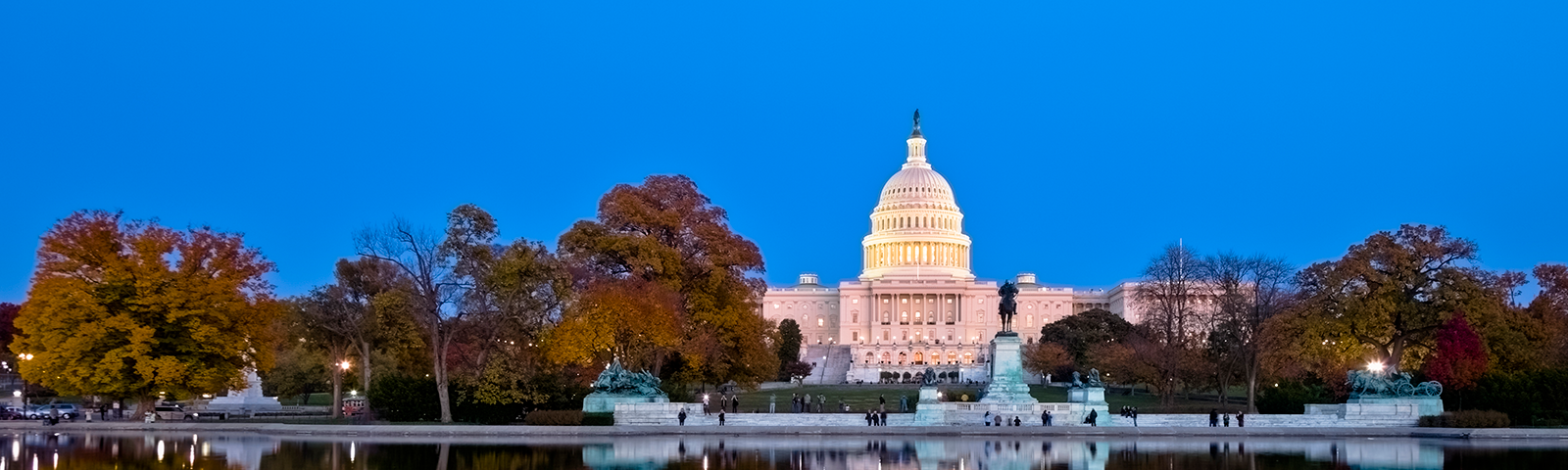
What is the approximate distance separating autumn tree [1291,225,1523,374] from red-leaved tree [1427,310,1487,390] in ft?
7.62

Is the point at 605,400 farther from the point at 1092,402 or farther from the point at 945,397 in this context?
the point at 945,397

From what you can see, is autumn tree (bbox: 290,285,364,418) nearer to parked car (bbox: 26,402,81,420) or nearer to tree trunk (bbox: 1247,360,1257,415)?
parked car (bbox: 26,402,81,420)

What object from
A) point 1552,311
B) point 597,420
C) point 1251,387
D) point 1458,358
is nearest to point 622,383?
point 597,420

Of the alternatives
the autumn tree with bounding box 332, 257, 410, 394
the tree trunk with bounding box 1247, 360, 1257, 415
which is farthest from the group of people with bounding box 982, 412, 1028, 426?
the autumn tree with bounding box 332, 257, 410, 394

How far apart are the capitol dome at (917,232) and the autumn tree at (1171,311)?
95364mm

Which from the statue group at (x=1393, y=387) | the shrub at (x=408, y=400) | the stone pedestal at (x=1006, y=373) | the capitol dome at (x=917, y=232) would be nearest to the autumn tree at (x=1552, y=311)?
the statue group at (x=1393, y=387)

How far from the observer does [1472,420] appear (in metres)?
46.0

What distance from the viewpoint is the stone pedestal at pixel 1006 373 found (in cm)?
5247

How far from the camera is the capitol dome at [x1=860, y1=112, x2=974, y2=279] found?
176500 millimetres

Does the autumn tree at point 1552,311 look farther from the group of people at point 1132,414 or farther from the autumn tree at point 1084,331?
the autumn tree at point 1084,331

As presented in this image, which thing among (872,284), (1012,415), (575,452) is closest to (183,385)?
(575,452)

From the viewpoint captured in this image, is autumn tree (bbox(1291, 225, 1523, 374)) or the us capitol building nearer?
autumn tree (bbox(1291, 225, 1523, 374))

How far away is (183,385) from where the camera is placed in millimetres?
52562

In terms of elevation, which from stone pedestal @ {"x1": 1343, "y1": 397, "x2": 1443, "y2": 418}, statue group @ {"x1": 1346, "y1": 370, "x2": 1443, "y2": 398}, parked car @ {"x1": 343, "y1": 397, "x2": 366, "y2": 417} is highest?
statue group @ {"x1": 1346, "y1": 370, "x2": 1443, "y2": 398}
